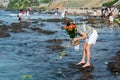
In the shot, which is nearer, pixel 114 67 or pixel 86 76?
pixel 86 76

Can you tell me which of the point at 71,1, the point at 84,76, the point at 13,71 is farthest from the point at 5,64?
the point at 71,1

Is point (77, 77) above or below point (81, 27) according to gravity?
below

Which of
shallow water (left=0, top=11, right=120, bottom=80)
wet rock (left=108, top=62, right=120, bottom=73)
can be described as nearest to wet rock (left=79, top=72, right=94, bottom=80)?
shallow water (left=0, top=11, right=120, bottom=80)

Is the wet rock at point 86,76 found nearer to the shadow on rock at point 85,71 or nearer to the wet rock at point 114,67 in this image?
the shadow on rock at point 85,71

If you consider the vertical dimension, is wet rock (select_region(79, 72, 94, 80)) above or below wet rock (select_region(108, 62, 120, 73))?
below

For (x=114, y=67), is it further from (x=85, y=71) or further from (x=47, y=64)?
(x=47, y=64)

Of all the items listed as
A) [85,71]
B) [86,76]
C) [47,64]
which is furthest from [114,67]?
[47,64]

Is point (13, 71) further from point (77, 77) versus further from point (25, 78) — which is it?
point (77, 77)

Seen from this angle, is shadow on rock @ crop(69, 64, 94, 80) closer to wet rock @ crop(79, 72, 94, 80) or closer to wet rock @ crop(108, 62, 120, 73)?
wet rock @ crop(79, 72, 94, 80)

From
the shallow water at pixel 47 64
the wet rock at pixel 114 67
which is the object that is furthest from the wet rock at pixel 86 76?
the wet rock at pixel 114 67

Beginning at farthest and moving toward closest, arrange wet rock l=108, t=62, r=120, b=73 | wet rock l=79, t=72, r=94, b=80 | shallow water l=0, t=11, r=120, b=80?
wet rock l=108, t=62, r=120, b=73 < shallow water l=0, t=11, r=120, b=80 < wet rock l=79, t=72, r=94, b=80

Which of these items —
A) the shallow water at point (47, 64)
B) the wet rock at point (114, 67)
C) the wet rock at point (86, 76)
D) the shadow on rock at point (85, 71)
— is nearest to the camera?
the wet rock at point (86, 76)

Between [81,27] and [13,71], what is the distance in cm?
337

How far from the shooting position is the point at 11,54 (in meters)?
19.4
